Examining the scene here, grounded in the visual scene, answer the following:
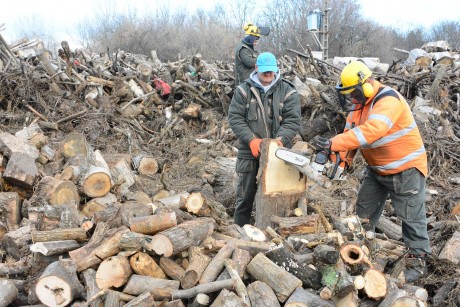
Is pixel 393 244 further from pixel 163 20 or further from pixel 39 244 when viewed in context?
pixel 163 20

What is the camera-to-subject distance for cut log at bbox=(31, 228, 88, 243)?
3602 millimetres

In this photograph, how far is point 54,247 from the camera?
3.46m

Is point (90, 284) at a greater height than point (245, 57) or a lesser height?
lesser

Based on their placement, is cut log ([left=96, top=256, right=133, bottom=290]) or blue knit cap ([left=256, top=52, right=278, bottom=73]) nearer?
cut log ([left=96, top=256, right=133, bottom=290])

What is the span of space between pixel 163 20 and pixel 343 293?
35.8m

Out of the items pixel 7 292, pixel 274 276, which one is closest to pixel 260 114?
pixel 274 276

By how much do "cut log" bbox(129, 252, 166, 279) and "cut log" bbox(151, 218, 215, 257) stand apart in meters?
0.08

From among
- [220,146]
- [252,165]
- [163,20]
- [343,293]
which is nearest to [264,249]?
[343,293]

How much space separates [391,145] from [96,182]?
3.65m

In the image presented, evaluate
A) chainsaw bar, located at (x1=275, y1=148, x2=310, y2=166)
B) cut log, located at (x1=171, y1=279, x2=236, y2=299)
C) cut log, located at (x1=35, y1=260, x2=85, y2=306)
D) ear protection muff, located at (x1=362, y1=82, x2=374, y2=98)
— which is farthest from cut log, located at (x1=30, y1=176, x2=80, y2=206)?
ear protection muff, located at (x1=362, y1=82, x2=374, y2=98)

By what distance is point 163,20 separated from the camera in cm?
3638

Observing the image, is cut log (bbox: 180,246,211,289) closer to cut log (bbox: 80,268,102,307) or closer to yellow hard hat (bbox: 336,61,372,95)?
cut log (bbox: 80,268,102,307)

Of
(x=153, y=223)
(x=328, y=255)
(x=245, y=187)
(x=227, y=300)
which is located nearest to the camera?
(x=227, y=300)

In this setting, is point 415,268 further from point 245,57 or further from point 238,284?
point 245,57
